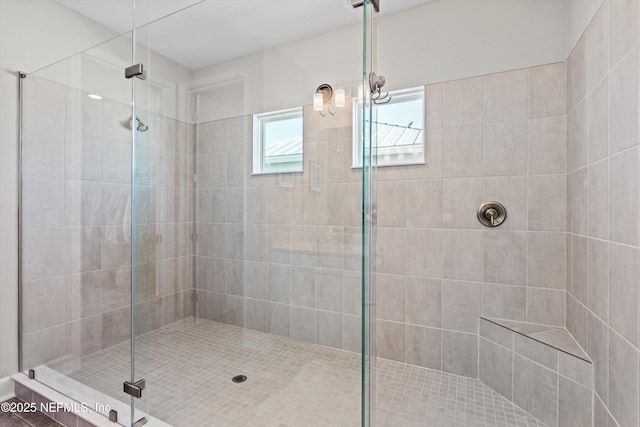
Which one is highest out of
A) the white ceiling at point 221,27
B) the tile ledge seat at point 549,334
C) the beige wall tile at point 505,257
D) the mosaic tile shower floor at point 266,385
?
the white ceiling at point 221,27

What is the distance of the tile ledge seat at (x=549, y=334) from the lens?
55.4 inches

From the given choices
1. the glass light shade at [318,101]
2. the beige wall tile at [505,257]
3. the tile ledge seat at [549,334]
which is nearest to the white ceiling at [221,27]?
the glass light shade at [318,101]

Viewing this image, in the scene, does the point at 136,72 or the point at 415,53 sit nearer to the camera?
the point at 136,72

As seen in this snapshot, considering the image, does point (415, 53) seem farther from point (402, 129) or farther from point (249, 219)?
point (249, 219)

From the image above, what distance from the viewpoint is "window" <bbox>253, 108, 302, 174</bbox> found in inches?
63.4

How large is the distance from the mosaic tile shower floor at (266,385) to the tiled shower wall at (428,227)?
11 cm

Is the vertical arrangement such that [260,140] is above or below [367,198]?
above

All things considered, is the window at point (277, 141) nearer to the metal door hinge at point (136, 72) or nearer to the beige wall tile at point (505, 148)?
the metal door hinge at point (136, 72)

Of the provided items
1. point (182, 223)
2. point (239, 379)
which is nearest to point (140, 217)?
point (182, 223)

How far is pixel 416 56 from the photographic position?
2.01 meters

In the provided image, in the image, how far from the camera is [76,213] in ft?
5.96

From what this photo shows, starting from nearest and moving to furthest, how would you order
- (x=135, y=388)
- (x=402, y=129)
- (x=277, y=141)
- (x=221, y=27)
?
(x=135, y=388) → (x=277, y=141) → (x=221, y=27) → (x=402, y=129)

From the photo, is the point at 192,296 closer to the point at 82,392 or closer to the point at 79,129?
the point at 82,392

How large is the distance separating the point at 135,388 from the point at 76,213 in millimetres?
1092
